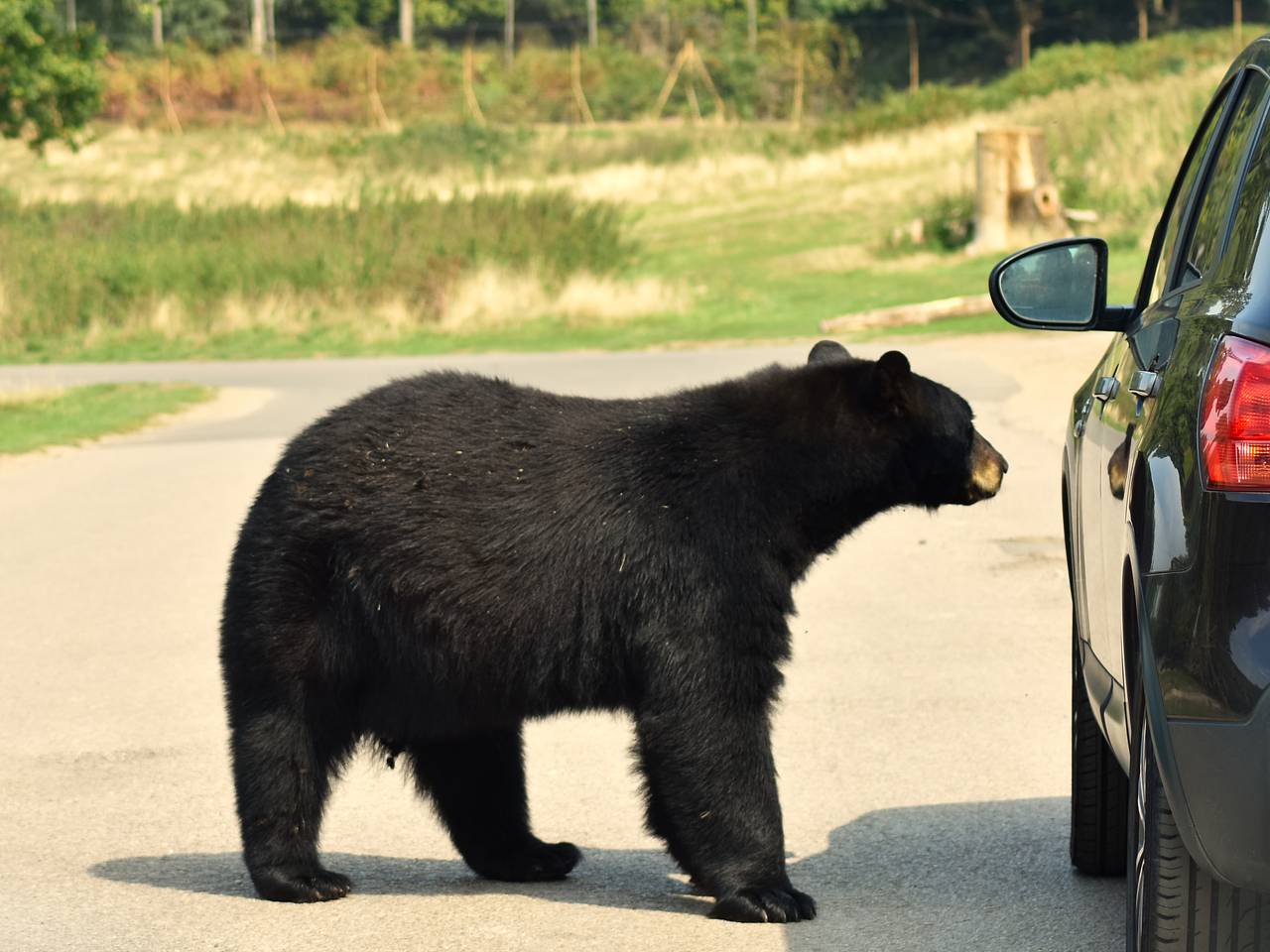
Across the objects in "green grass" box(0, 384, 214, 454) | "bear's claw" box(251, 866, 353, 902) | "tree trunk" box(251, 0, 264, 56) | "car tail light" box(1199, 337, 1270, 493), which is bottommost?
"green grass" box(0, 384, 214, 454)

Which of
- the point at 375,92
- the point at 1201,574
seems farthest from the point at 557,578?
the point at 375,92

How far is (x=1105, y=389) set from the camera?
4.55 m

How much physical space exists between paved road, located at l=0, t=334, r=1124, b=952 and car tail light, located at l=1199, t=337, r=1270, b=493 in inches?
74.8

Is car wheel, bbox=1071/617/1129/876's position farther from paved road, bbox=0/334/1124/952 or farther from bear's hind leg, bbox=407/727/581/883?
bear's hind leg, bbox=407/727/581/883

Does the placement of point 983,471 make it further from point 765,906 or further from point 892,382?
point 765,906

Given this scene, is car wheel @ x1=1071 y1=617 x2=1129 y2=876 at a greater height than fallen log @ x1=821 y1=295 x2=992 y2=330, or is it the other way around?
car wheel @ x1=1071 y1=617 x2=1129 y2=876

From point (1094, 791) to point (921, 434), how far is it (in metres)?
1.06

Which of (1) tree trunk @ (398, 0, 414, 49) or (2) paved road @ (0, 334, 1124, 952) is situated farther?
(1) tree trunk @ (398, 0, 414, 49)

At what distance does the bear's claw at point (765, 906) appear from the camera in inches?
191

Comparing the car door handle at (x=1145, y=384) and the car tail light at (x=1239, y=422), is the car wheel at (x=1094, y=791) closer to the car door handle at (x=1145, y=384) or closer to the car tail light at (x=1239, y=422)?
the car door handle at (x=1145, y=384)

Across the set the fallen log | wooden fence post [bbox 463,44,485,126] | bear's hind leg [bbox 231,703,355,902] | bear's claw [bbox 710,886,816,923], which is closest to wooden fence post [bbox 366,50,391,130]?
wooden fence post [bbox 463,44,485,126]

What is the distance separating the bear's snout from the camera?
5.42 m

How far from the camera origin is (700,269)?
1422 inches

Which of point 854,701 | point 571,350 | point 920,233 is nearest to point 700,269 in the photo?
point 920,233
